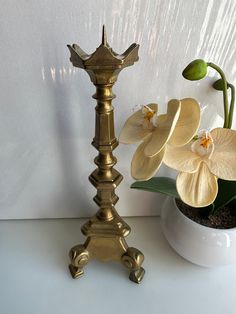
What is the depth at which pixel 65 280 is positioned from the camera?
50cm

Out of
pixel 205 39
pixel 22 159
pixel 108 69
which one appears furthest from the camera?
pixel 22 159

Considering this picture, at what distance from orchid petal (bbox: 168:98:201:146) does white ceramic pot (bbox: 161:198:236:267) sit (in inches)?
6.9

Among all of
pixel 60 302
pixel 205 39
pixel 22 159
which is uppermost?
pixel 205 39

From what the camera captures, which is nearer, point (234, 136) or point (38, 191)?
point (234, 136)

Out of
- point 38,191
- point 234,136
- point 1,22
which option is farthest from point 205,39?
point 38,191

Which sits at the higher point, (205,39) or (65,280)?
(205,39)

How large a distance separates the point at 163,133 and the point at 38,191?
0.34 m

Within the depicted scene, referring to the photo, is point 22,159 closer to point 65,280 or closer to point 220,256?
point 65,280

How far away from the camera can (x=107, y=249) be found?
0.49 meters

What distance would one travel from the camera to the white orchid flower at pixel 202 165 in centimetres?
35

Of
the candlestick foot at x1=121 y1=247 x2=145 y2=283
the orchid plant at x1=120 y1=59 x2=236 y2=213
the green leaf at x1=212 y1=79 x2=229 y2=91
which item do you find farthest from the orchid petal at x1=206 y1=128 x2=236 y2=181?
the candlestick foot at x1=121 y1=247 x2=145 y2=283

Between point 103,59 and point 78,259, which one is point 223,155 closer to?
point 103,59

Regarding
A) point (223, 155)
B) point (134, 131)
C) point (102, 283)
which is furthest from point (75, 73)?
point (102, 283)

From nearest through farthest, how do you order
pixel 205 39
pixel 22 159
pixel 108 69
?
pixel 108 69 < pixel 205 39 < pixel 22 159
